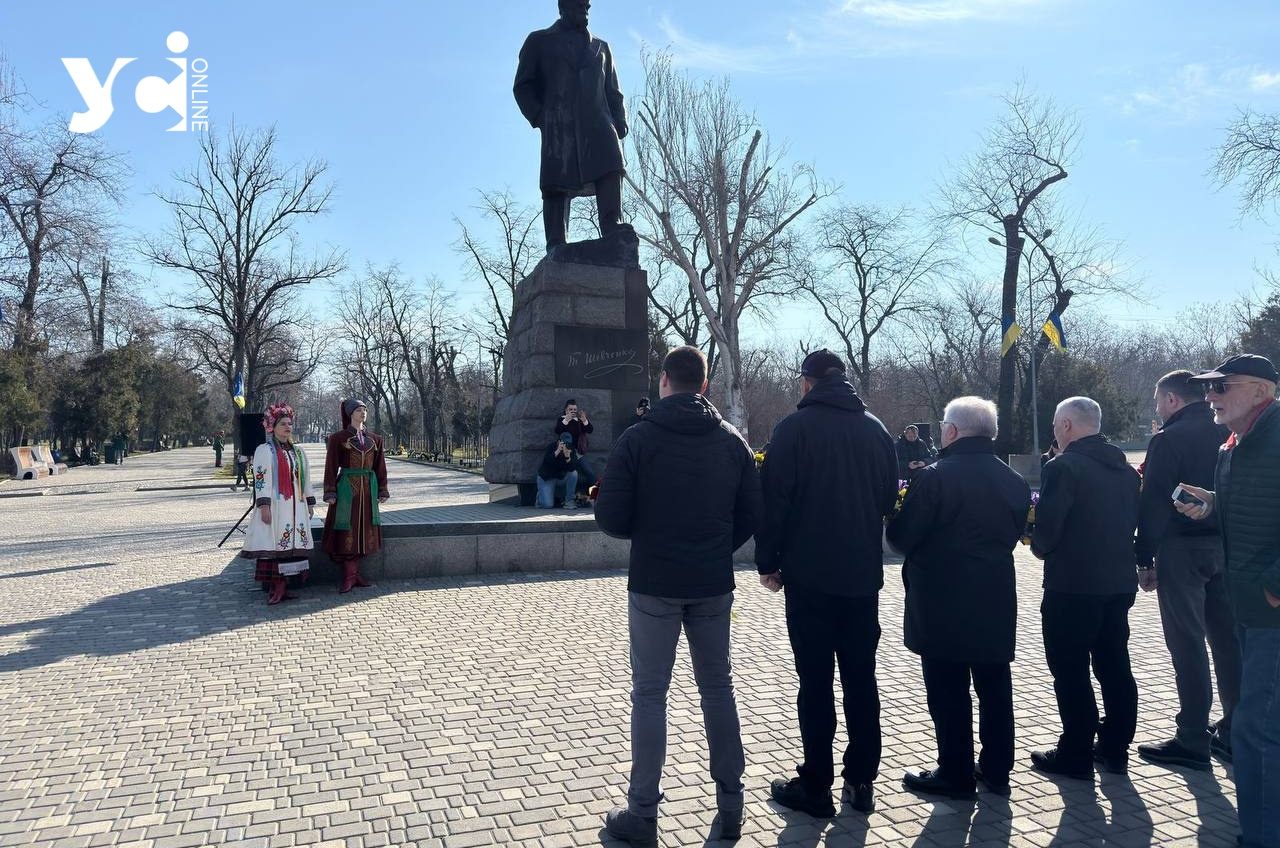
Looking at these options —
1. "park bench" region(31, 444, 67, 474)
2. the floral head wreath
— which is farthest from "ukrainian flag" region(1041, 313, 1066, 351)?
"park bench" region(31, 444, 67, 474)

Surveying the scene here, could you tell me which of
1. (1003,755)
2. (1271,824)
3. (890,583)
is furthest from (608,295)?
(1271,824)

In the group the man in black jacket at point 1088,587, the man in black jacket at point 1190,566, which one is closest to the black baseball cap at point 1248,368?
the man in black jacket at point 1088,587

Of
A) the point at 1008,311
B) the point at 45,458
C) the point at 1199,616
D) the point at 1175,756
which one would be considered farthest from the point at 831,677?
the point at 45,458

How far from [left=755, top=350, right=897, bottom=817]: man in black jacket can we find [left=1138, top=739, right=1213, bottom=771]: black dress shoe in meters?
1.57

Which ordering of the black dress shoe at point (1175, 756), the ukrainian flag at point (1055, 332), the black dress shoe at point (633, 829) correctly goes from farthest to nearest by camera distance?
the ukrainian flag at point (1055, 332)
the black dress shoe at point (1175, 756)
the black dress shoe at point (633, 829)

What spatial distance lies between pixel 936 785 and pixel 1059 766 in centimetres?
71

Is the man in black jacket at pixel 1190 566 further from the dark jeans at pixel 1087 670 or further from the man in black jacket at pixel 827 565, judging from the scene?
the man in black jacket at pixel 827 565

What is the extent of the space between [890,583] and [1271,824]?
18.0ft

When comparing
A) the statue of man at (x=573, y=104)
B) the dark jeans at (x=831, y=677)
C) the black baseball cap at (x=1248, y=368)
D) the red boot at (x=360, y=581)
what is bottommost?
the red boot at (x=360, y=581)

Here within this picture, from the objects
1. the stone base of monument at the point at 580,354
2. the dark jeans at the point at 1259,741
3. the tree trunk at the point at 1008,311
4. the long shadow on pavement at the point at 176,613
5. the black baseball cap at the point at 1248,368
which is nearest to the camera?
the dark jeans at the point at 1259,741

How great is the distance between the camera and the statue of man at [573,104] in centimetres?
1110

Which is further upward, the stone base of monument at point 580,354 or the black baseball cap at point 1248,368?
the stone base of monument at point 580,354

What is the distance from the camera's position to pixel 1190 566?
4.04m

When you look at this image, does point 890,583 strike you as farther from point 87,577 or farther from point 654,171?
point 654,171
